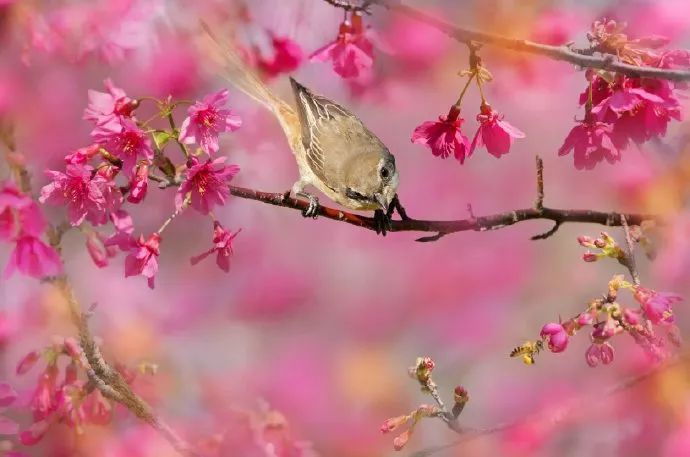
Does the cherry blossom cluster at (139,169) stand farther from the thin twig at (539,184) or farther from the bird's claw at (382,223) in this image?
the thin twig at (539,184)

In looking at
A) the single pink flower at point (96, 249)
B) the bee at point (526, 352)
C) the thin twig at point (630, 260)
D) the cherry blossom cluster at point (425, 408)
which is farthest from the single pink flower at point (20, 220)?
the thin twig at point (630, 260)

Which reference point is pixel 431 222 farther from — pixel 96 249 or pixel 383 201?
pixel 96 249

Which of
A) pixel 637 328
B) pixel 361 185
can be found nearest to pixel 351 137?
pixel 361 185

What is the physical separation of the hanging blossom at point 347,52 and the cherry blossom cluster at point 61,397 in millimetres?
649

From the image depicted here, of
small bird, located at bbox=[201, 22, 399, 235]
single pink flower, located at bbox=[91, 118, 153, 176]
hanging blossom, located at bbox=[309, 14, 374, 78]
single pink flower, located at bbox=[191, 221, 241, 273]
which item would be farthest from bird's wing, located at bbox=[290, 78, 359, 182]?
single pink flower, located at bbox=[91, 118, 153, 176]

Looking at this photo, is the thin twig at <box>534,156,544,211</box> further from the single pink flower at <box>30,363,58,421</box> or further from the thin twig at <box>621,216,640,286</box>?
the single pink flower at <box>30,363,58,421</box>

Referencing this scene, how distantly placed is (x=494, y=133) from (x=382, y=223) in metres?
0.22

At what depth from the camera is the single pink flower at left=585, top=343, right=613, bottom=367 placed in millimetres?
1031

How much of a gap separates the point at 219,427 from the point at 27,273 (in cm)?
65

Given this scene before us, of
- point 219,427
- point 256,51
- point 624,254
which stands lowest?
point 219,427

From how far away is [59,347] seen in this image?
1348 mm

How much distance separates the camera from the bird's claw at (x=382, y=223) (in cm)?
120

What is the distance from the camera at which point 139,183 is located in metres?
1.09

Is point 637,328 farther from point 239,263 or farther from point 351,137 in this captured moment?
point 239,263
